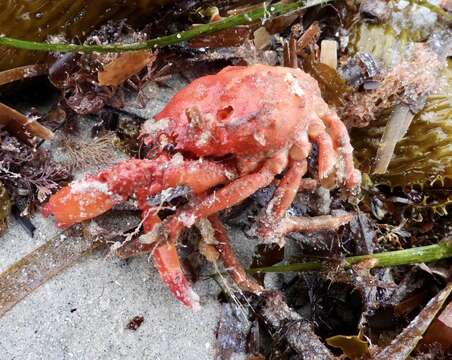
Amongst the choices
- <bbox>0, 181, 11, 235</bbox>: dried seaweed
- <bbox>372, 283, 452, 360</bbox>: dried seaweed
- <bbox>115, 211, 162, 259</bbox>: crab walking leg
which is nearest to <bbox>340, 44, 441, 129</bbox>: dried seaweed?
<bbox>372, 283, 452, 360</bbox>: dried seaweed

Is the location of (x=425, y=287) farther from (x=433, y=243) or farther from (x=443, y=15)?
(x=443, y=15)

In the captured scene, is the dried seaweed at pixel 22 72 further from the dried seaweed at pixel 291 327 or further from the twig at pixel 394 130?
the twig at pixel 394 130

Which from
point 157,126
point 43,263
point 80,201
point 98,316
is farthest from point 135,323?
point 157,126

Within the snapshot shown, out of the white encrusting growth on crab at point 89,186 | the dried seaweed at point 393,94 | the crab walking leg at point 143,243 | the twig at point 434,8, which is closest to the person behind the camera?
the white encrusting growth on crab at point 89,186

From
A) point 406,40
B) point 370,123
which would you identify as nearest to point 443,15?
point 406,40

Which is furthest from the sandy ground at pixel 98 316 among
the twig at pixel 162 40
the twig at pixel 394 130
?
the twig at pixel 394 130

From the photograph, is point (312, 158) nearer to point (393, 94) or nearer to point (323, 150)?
point (323, 150)
